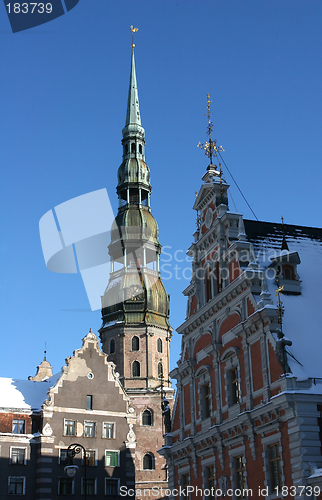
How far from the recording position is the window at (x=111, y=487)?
45312 millimetres

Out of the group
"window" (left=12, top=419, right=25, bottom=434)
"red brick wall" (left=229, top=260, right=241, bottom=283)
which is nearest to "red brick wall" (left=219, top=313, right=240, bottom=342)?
"red brick wall" (left=229, top=260, right=241, bottom=283)

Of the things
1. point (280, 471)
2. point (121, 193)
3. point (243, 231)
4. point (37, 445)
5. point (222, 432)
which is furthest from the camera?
point (121, 193)

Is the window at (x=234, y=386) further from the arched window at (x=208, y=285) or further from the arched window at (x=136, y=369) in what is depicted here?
the arched window at (x=136, y=369)

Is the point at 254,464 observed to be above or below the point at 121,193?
below

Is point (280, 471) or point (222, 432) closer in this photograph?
point (280, 471)

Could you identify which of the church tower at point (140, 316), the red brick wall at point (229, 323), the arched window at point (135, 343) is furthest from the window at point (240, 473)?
the arched window at point (135, 343)

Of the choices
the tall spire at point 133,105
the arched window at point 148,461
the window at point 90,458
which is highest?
the tall spire at point 133,105

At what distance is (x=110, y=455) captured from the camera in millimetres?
46781

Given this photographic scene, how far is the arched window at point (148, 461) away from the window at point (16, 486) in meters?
19.2

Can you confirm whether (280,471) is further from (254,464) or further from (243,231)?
(243,231)

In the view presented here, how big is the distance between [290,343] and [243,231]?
8421 mm

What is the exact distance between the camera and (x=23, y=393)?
47688 mm

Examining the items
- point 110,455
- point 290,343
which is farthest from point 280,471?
point 110,455

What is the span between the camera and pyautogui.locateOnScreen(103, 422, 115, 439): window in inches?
1870
